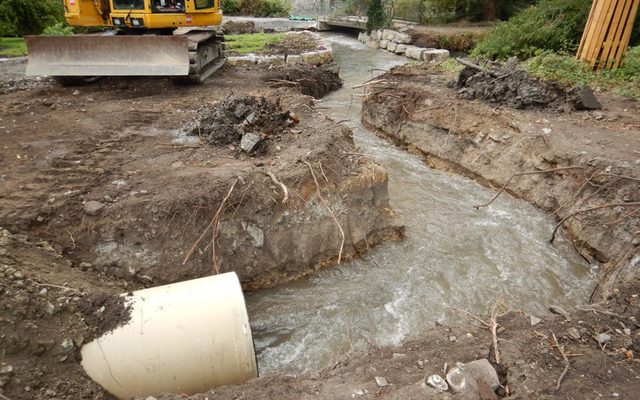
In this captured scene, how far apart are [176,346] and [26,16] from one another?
18818 mm

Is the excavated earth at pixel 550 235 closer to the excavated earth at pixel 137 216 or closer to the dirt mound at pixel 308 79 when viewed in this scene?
the excavated earth at pixel 137 216

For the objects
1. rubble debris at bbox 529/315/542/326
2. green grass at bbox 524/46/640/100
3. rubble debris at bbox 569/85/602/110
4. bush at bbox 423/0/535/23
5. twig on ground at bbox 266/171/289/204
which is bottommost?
rubble debris at bbox 529/315/542/326

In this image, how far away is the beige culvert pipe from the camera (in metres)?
3.35

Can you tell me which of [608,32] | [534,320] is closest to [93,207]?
[534,320]

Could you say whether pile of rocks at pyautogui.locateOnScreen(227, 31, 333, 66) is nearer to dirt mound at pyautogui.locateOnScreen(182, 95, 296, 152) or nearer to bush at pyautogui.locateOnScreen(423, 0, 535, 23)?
dirt mound at pyautogui.locateOnScreen(182, 95, 296, 152)

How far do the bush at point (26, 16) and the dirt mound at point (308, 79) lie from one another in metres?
11.0

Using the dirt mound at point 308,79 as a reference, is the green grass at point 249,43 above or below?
above

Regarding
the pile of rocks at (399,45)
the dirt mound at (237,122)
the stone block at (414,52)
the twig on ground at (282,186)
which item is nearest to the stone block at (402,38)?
the pile of rocks at (399,45)

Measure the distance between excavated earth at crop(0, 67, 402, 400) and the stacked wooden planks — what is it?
26.5 ft

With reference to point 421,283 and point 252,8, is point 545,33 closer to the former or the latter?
point 421,283

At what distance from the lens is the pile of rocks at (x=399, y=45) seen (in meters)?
18.1

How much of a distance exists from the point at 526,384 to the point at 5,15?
2069 cm

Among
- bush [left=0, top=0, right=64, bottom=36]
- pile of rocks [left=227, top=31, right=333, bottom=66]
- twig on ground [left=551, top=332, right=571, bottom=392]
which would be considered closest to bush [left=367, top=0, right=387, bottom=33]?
pile of rocks [left=227, top=31, right=333, bottom=66]

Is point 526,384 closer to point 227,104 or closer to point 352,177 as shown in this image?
point 352,177
